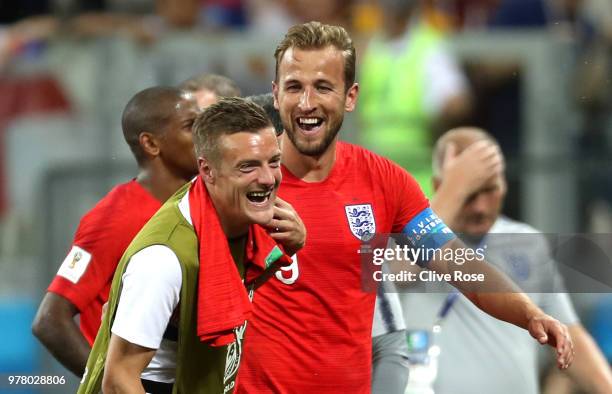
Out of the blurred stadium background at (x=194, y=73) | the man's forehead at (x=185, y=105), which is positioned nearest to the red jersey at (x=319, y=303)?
A: the man's forehead at (x=185, y=105)

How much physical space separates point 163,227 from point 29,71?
2.59 meters

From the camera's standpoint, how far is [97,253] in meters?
3.65

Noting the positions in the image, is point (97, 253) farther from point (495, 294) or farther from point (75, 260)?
point (495, 294)

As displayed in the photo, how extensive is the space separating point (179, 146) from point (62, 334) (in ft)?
2.38

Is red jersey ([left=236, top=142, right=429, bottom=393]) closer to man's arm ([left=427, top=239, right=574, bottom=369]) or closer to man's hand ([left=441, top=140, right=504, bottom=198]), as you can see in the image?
man's arm ([left=427, top=239, right=574, bottom=369])

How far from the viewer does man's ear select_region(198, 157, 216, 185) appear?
9.74 ft

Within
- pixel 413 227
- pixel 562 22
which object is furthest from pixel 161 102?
pixel 562 22

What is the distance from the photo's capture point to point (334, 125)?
11.5 ft

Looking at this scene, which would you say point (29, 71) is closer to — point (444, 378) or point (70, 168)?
point (70, 168)

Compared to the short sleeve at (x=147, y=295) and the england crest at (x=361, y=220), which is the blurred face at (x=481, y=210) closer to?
the england crest at (x=361, y=220)

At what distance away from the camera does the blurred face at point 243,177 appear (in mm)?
2953

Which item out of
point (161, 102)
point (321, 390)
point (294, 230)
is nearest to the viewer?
point (294, 230)

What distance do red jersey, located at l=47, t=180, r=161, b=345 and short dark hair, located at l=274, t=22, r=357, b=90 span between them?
0.67 metres

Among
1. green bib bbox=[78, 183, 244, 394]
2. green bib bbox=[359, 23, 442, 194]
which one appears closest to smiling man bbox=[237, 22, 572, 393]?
green bib bbox=[78, 183, 244, 394]
